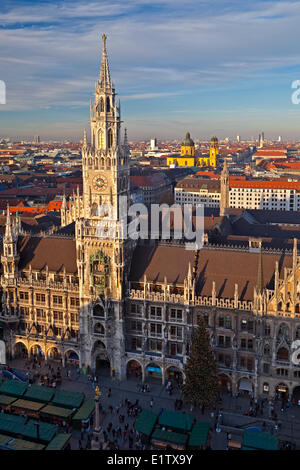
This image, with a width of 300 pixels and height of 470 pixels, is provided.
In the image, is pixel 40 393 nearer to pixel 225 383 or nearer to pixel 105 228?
pixel 105 228

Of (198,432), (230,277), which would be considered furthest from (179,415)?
(230,277)

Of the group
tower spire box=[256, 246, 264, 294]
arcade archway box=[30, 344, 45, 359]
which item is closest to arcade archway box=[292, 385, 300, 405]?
tower spire box=[256, 246, 264, 294]

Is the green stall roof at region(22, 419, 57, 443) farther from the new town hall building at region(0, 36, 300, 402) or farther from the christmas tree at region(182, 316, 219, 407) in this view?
the christmas tree at region(182, 316, 219, 407)

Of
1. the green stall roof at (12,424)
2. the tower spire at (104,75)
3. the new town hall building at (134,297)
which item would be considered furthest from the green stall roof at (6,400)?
the tower spire at (104,75)

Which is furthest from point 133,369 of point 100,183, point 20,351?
point 100,183
